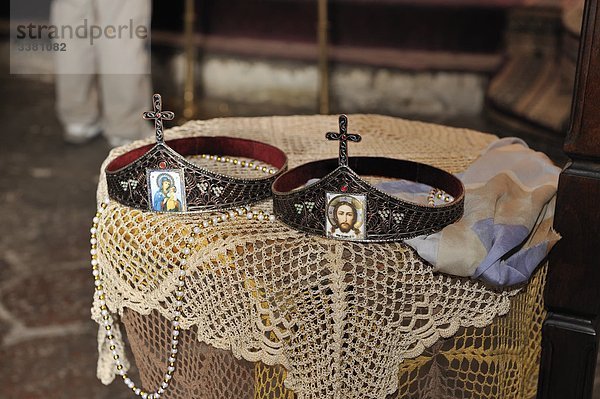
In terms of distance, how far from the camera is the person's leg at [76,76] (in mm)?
2871

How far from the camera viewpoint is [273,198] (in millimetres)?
914

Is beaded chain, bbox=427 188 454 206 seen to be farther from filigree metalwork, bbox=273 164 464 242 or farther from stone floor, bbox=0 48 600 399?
stone floor, bbox=0 48 600 399

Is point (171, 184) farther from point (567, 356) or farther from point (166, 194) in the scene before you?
point (567, 356)

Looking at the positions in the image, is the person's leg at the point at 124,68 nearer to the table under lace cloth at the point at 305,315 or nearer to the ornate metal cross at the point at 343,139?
the table under lace cloth at the point at 305,315

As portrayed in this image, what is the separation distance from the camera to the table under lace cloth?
83 cm

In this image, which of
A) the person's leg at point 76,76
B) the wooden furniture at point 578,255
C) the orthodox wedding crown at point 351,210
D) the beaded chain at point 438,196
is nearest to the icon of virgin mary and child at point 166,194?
the orthodox wedding crown at point 351,210

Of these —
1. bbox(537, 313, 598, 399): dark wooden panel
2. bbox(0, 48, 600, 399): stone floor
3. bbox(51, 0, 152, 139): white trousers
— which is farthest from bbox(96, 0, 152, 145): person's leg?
bbox(537, 313, 598, 399): dark wooden panel

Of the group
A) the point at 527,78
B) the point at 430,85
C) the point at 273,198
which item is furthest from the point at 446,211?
the point at 430,85

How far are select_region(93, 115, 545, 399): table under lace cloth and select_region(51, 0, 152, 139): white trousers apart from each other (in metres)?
1.88

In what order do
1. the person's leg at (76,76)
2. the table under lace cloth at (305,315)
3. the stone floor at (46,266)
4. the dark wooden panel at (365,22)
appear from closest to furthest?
the table under lace cloth at (305,315) → the stone floor at (46,266) → the person's leg at (76,76) → the dark wooden panel at (365,22)

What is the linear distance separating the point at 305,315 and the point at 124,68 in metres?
2.18

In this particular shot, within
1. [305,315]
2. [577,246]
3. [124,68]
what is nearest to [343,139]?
[305,315]

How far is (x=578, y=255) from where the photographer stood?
0.90m

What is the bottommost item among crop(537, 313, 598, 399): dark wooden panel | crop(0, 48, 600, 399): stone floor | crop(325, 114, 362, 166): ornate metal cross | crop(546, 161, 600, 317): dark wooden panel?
crop(0, 48, 600, 399): stone floor
